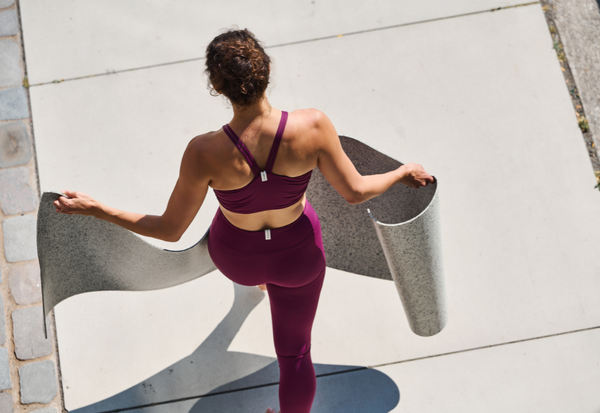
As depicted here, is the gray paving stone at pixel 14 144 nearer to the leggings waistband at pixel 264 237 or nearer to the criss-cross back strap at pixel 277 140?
the leggings waistband at pixel 264 237

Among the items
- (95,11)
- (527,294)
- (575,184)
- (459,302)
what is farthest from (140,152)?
(575,184)

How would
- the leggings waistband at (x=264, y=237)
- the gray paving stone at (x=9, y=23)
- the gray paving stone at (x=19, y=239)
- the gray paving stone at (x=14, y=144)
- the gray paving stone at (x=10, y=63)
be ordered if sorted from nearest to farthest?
the leggings waistband at (x=264, y=237) < the gray paving stone at (x=19, y=239) < the gray paving stone at (x=14, y=144) < the gray paving stone at (x=10, y=63) < the gray paving stone at (x=9, y=23)

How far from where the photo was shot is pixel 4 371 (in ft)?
9.92

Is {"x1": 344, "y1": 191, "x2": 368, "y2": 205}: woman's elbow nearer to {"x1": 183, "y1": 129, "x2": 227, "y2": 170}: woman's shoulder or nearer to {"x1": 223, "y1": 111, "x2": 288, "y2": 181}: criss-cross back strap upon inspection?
{"x1": 223, "y1": 111, "x2": 288, "y2": 181}: criss-cross back strap

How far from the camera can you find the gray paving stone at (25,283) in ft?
10.4

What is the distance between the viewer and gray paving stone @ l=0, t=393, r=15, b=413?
2.95 m

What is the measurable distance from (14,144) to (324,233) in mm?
2116

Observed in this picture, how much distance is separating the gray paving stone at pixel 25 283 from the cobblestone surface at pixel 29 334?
0.19 feet

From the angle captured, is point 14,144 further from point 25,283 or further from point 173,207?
point 173,207

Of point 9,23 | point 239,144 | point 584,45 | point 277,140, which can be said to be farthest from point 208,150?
point 584,45

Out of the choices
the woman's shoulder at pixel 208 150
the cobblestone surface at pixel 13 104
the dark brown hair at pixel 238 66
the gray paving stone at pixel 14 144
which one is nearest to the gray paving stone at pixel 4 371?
the gray paving stone at pixel 14 144

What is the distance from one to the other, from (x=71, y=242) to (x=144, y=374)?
944mm

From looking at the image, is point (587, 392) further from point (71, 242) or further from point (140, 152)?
point (140, 152)

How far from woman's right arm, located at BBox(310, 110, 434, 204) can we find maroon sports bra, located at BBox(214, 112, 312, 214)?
3.8 inches
